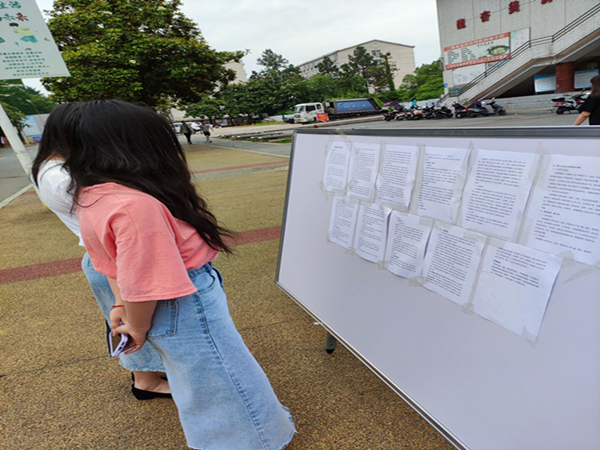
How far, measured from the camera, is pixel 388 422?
176cm

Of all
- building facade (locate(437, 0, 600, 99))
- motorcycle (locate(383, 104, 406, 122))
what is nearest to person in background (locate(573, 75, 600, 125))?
building facade (locate(437, 0, 600, 99))

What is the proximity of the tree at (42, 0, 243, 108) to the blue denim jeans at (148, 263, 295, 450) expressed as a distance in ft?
52.7

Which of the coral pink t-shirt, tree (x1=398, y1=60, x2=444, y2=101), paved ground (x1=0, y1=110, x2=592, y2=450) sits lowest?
paved ground (x1=0, y1=110, x2=592, y2=450)

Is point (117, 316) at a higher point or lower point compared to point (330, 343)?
higher

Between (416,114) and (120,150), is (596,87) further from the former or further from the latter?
(416,114)

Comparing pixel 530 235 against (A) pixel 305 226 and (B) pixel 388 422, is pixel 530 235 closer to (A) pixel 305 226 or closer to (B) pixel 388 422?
(B) pixel 388 422

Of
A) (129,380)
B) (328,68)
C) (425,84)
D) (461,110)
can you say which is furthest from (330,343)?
(328,68)

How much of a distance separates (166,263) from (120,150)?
396mm

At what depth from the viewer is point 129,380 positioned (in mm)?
2248

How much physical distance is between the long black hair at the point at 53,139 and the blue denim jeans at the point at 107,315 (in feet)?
1.74

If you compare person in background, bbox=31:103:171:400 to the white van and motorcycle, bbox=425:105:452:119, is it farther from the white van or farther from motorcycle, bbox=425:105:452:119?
the white van

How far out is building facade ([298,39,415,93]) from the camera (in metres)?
83.3

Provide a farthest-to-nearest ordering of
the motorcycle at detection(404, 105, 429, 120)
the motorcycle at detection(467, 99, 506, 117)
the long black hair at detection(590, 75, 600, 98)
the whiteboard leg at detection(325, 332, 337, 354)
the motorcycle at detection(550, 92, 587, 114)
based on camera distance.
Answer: the motorcycle at detection(404, 105, 429, 120) < the motorcycle at detection(467, 99, 506, 117) < the motorcycle at detection(550, 92, 587, 114) < the long black hair at detection(590, 75, 600, 98) < the whiteboard leg at detection(325, 332, 337, 354)

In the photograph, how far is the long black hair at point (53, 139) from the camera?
48.9 inches
